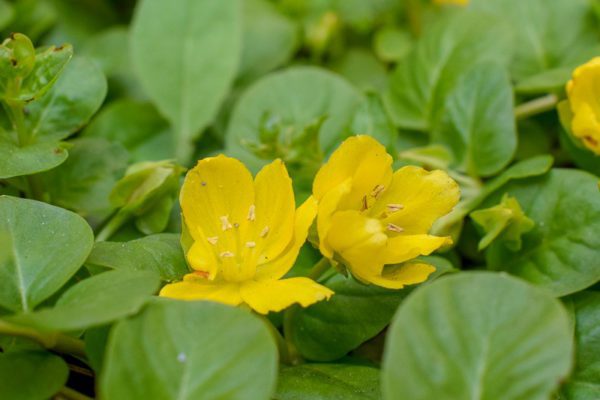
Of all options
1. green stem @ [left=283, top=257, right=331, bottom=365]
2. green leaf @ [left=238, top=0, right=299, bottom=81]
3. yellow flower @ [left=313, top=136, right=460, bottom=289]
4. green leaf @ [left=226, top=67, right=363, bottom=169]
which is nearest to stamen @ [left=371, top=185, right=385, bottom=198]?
yellow flower @ [left=313, top=136, right=460, bottom=289]

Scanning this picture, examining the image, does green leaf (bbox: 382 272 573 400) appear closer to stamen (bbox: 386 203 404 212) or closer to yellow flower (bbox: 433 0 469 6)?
stamen (bbox: 386 203 404 212)

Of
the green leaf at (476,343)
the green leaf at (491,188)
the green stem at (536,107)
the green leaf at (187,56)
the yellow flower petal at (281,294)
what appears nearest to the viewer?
the green leaf at (476,343)

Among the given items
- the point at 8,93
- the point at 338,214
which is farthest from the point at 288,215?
the point at 8,93

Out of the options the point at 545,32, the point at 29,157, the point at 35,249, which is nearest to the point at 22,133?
the point at 29,157

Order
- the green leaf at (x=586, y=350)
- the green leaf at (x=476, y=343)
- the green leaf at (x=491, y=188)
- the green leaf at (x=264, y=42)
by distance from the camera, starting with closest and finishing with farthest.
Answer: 1. the green leaf at (x=476, y=343)
2. the green leaf at (x=586, y=350)
3. the green leaf at (x=491, y=188)
4. the green leaf at (x=264, y=42)

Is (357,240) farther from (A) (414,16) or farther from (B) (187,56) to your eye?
(A) (414,16)

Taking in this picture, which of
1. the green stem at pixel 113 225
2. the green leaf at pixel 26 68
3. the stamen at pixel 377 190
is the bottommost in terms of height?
the green stem at pixel 113 225

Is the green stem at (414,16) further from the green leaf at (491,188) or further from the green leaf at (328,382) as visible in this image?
the green leaf at (328,382)

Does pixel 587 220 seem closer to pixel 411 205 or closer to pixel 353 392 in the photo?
pixel 411 205

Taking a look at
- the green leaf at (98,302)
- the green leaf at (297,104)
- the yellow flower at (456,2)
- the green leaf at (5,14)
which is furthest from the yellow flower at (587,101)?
the green leaf at (5,14)
